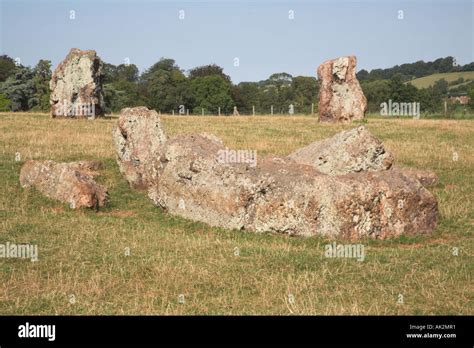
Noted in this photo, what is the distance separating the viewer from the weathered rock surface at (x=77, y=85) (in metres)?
44.7

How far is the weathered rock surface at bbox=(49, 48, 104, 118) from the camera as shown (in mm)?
44656

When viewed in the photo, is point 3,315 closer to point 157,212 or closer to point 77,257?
point 77,257

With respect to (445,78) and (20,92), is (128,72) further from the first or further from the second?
(445,78)

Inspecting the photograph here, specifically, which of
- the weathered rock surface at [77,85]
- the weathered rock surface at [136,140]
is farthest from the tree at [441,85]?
the weathered rock surface at [136,140]

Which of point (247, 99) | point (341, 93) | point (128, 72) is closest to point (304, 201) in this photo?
point (341, 93)

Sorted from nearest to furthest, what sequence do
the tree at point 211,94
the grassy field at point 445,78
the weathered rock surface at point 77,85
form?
the weathered rock surface at point 77,85, the tree at point 211,94, the grassy field at point 445,78

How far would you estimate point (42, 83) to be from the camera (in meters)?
84.7

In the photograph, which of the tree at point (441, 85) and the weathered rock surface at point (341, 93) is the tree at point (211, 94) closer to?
the weathered rock surface at point (341, 93)

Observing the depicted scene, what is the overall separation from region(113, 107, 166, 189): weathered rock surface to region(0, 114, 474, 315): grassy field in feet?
3.18

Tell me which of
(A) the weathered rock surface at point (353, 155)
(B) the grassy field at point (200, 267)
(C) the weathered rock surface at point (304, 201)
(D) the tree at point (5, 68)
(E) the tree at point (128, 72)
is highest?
(E) the tree at point (128, 72)

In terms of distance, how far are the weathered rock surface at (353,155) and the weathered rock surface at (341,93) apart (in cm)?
2651

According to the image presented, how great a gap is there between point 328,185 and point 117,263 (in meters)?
6.04

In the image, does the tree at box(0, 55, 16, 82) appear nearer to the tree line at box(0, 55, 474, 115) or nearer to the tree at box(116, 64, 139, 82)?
the tree line at box(0, 55, 474, 115)

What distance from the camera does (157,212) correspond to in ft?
60.2
